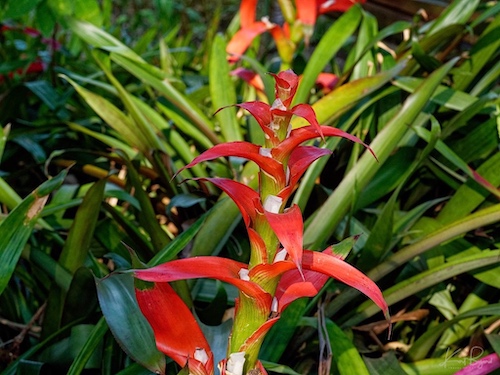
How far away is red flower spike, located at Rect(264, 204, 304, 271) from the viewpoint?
1.19 ft

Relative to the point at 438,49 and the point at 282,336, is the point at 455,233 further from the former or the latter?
the point at 438,49

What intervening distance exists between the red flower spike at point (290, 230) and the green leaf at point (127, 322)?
0.21 metres

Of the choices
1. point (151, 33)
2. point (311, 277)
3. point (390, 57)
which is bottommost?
point (151, 33)

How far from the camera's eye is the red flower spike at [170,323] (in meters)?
0.45

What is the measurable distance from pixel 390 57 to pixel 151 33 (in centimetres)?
97

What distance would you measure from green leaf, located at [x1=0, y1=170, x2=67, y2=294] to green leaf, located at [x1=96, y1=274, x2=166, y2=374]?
6.1 inches

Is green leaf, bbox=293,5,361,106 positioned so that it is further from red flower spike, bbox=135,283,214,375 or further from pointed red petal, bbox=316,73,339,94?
red flower spike, bbox=135,283,214,375

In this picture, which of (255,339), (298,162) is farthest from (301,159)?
(255,339)

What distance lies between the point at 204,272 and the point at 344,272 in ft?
0.29

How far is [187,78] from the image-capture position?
152 cm

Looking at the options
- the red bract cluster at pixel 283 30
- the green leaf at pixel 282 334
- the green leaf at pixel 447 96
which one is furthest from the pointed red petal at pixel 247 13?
the green leaf at pixel 282 334

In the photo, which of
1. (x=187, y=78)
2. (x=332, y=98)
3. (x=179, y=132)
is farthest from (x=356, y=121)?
(x=187, y=78)

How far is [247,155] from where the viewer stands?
0.40 meters

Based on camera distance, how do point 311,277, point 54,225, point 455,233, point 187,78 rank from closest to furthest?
point 311,277, point 455,233, point 54,225, point 187,78
